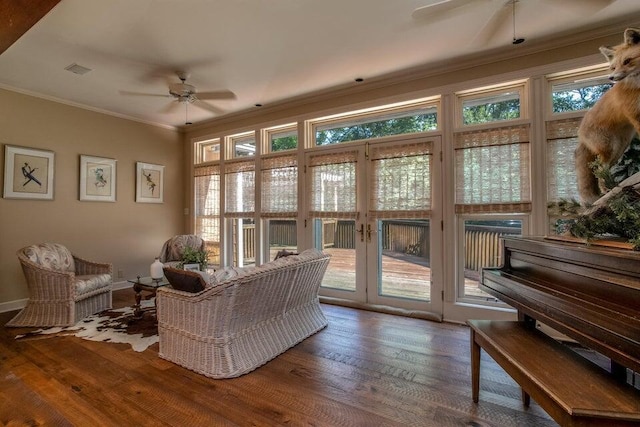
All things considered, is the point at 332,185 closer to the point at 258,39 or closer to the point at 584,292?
the point at 258,39

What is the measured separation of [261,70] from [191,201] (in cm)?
327

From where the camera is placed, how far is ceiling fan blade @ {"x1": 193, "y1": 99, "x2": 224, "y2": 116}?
4557 mm

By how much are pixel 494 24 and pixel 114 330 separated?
473cm

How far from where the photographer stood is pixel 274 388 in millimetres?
2209

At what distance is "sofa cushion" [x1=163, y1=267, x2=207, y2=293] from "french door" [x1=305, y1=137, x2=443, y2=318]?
2.34 meters

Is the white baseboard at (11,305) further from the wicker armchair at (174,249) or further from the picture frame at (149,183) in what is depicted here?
the picture frame at (149,183)

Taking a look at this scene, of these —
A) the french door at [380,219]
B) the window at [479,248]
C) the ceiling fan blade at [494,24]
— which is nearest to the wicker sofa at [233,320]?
the french door at [380,219]

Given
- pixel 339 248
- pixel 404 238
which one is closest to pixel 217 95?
pixel 339 248

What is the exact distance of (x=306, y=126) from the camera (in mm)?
4605

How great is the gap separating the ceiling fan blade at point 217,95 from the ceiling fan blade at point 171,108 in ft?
1.89

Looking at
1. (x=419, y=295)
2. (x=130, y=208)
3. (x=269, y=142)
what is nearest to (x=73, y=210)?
(x=130, y=208)

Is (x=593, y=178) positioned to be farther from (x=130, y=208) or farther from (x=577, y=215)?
(x=130, y=208)

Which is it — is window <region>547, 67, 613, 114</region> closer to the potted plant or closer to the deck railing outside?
the deck railing outside

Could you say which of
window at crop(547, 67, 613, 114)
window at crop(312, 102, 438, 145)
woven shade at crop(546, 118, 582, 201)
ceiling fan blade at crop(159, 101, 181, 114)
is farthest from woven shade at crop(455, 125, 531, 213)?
ceiling fan blade at crop(159, 101, 181, 114)
